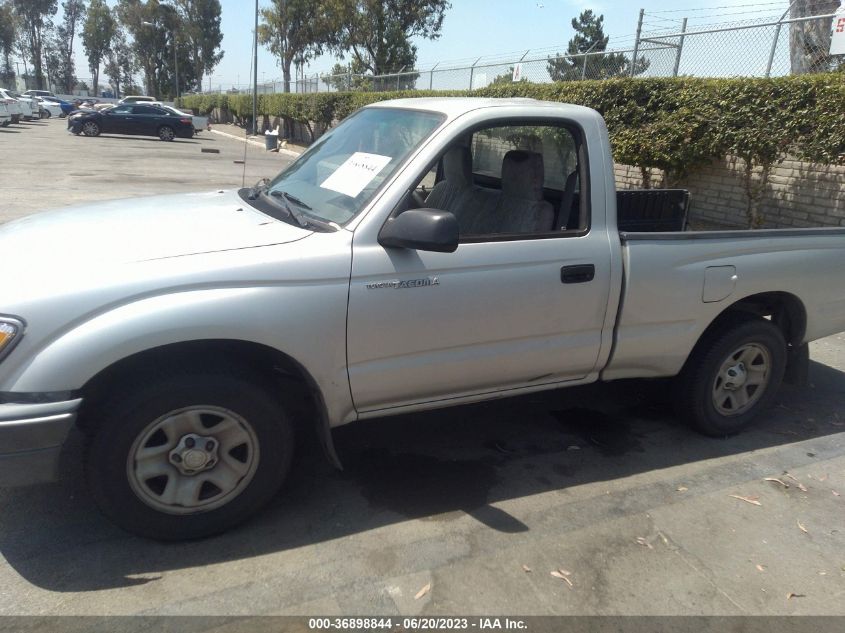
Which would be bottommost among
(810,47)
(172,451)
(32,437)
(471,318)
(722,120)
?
(172,451)

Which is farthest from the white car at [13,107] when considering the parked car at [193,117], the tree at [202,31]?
the tree at [202,31]

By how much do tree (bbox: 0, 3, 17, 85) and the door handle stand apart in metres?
101

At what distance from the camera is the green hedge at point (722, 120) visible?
8084 mm

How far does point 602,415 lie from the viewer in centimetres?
458

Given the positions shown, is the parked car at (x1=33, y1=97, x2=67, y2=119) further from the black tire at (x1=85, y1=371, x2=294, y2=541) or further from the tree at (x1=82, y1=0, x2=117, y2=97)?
the tree at (x1=82, y1=0, x2=117, y2=97)

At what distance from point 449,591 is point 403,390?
0.91m

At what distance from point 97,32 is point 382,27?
76.2 metres

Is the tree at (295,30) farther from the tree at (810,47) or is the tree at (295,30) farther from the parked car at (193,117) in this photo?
the tree at (810,47)

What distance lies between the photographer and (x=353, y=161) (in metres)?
3.51

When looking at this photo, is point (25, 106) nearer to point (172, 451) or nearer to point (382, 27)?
point (382, 27)

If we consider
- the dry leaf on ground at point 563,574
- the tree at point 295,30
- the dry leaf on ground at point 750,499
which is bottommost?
the dry leaf on ground at point 563,574

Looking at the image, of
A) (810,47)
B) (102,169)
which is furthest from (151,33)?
(810,47)

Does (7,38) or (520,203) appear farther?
(7,38)

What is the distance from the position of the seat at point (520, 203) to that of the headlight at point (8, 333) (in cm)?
218
